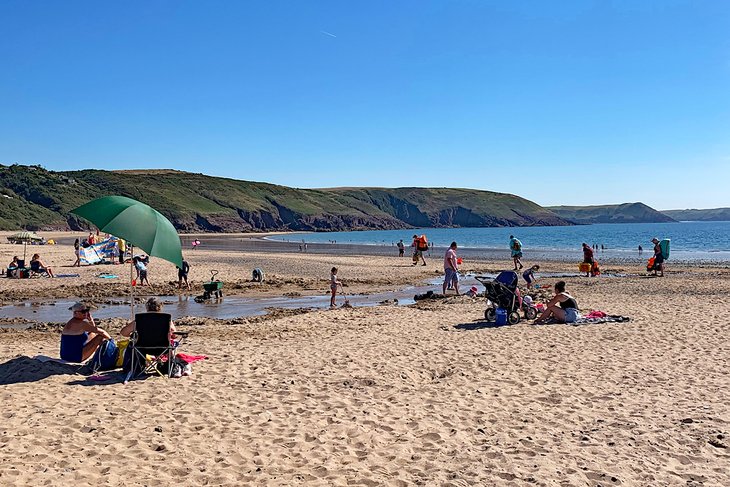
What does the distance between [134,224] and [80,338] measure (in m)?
2.03

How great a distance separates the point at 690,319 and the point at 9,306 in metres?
18.2

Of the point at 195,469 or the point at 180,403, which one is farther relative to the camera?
the point at 180,403

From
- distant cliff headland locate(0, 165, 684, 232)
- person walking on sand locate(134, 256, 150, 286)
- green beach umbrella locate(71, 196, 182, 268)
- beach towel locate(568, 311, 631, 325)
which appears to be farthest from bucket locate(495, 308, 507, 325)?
distant cliff headland locate(0, 165, 684, 232)

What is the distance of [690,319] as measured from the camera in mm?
13414

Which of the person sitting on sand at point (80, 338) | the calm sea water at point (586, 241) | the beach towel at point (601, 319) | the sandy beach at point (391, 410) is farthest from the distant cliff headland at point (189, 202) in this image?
the beach towel at point (601, 319)

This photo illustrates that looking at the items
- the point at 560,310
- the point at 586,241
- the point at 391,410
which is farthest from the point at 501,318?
the point at 586,241

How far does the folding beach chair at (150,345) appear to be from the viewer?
8.41m

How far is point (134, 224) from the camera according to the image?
8539 mm

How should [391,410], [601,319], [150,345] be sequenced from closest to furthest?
[391,410] → [150,345] → [601,319]

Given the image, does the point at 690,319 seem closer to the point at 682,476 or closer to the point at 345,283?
the point at 682,476

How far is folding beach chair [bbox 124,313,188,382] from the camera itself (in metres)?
8.41

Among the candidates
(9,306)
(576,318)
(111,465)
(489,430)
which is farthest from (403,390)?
(9,306)

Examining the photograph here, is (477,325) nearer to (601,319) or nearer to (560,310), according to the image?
(560,310)

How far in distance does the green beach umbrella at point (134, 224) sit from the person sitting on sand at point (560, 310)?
8.32 m
